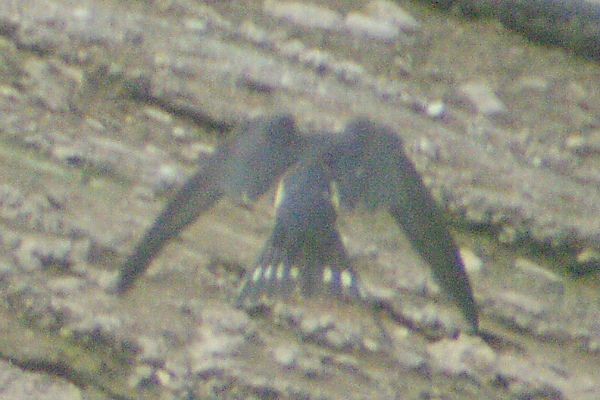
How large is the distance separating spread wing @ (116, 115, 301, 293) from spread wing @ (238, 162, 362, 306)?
5 centimetres

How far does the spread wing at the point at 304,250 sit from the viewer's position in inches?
61.2

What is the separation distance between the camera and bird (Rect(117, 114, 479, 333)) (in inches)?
62.2

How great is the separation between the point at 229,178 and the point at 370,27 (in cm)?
52

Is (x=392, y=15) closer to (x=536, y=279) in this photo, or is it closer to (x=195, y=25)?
(x=195, y=25)

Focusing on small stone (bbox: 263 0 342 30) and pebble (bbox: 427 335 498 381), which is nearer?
pebble (bbox: 427 335 498 381)

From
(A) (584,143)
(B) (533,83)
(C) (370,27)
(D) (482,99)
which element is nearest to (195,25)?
(C) (370,27)

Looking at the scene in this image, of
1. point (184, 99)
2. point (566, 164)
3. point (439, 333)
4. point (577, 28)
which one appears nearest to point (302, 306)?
point (439, 333)

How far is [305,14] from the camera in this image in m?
1.95

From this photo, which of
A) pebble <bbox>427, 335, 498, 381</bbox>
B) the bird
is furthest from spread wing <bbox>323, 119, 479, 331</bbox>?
pebble <bbox>427, 335, 498, 381</bbox>

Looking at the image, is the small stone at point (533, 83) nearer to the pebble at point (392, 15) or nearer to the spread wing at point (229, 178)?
the pebble at point (392, 15)

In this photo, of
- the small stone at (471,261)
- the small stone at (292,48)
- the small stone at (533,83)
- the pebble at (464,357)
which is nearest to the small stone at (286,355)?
the pebble at (464,357)

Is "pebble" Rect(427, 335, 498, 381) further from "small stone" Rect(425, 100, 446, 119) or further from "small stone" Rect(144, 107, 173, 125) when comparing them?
"small stone" Rect(144, 107, 173, 125)

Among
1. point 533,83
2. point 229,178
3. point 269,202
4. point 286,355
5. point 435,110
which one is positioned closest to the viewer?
point 286,355

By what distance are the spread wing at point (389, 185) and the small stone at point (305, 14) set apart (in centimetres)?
29
